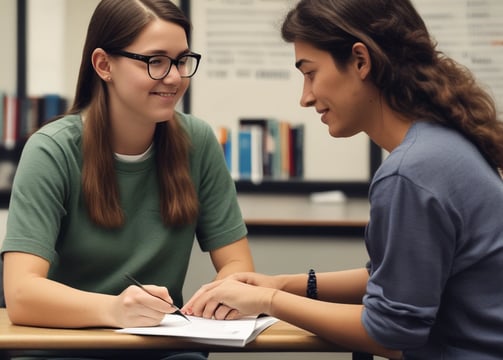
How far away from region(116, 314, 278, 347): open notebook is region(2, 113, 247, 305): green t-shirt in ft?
0.91

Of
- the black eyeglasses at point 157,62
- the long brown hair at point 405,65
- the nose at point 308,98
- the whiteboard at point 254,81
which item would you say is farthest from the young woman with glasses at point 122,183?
the whiteboard at point 254,81

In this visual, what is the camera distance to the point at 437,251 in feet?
4.26

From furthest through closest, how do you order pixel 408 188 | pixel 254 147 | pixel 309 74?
pixel 254 147, pixel 309 74, pixel 408 188

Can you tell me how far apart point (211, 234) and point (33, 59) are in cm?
212

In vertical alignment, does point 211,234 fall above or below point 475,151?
below

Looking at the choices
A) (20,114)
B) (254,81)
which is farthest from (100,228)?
(20,114)

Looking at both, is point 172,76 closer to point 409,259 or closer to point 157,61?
point 157,61

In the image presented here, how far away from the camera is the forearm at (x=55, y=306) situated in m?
1.52

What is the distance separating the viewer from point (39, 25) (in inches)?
145

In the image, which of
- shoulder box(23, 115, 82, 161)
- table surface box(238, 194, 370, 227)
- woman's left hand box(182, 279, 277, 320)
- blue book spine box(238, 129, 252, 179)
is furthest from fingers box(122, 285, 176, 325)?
blue book spine box(238, 129, 252, 179)

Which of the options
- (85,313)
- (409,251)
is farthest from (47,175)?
(409,251)

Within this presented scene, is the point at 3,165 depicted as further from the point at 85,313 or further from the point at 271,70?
the point at 85,313

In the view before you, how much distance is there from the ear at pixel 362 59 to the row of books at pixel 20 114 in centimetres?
248

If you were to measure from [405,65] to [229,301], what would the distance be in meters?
0.58
